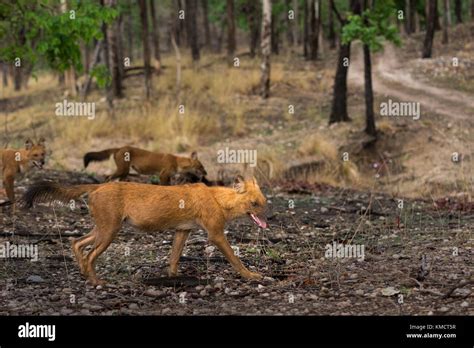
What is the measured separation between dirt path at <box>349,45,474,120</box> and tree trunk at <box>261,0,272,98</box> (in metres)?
3.95

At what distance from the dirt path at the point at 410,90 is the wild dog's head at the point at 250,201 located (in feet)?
50.4

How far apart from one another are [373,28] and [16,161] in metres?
9.08

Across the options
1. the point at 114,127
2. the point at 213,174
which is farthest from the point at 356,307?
the point at 114,127

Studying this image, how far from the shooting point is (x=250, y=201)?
8.68 m

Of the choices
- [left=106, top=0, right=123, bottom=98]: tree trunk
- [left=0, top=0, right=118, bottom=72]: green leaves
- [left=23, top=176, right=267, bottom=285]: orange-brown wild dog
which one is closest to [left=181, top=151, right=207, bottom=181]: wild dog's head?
[left=0, top=0, right=118, bottom=72]: green leaves

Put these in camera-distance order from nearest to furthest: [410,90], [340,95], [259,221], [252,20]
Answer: [259,221], [340,95], [410,90], [252,20]

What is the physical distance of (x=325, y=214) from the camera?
13320 millimetres

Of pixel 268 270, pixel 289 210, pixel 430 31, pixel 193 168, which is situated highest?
pixel 430 31

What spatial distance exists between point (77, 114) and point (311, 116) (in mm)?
7507

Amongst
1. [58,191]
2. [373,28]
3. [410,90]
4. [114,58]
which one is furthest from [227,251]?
[410,90]

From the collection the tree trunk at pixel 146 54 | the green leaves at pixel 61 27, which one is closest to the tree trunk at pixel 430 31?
the tree trunk at pixel 146 54

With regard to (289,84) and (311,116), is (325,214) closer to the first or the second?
(311,116)

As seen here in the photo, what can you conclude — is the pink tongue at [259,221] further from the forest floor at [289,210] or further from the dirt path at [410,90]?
the dirt path at [410,90]

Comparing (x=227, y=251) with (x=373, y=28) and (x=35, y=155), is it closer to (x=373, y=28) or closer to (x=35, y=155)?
(x=35, y=155)
